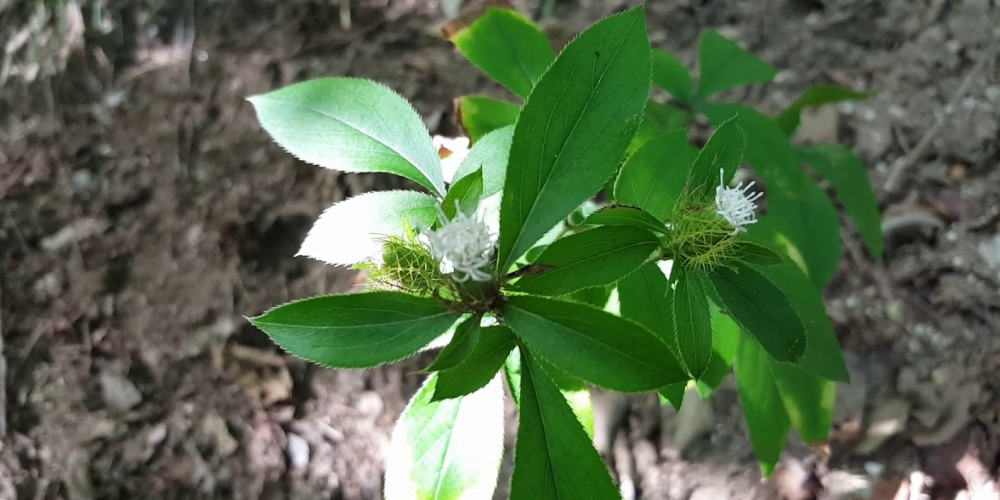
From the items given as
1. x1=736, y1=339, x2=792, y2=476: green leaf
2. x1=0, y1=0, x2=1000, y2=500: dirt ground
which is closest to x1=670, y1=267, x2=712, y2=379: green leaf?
x1=736, y1=339, x2=792, y2=476: green leaf

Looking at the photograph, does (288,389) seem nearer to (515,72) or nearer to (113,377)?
(113,377)

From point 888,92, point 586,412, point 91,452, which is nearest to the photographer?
point 586,412

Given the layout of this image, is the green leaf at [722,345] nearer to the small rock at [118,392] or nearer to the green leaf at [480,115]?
the green leaf at [480,115]

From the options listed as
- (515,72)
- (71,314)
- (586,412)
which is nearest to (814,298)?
(586,412)

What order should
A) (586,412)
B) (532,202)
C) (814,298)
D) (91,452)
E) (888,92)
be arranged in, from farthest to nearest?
(888,92) → (91,452) → (814,298) → (586,412) → (532,202)

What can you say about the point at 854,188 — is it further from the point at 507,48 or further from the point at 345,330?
the point at 345,330

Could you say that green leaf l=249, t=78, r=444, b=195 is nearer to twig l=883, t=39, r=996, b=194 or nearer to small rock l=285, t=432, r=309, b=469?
small rock l=285, t=432, r=309, b=469

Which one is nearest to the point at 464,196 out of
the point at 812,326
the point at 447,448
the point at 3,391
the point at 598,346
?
the point at 598,346
